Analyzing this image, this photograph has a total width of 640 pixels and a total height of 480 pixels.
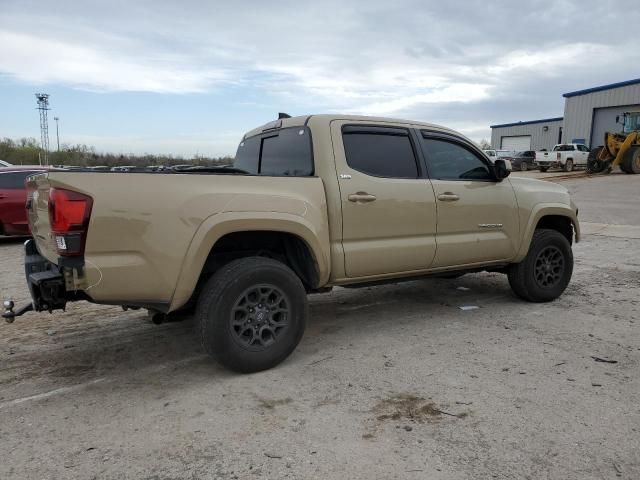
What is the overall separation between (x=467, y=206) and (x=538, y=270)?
138cm

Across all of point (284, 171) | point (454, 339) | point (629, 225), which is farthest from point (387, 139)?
point (629, 225)

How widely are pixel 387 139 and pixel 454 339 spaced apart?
6.16ft

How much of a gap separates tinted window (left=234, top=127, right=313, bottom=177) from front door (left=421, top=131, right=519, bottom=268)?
1.22 metres

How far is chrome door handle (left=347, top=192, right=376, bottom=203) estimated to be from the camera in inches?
163

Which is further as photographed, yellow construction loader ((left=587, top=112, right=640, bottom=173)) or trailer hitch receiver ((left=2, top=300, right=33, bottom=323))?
yellow construction loader ((left=587, top=112, right=640, bottom=173))

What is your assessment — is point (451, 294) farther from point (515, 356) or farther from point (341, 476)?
point (341, 476)

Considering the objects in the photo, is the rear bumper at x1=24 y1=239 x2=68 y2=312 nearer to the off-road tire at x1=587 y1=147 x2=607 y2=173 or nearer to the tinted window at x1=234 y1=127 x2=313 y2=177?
the tinted window at x1=234 y1=127 x2=313 y2=177

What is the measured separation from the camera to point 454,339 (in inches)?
179

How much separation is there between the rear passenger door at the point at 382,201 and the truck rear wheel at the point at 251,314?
65 centimetres

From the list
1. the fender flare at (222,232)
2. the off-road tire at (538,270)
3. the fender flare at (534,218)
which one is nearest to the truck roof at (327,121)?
the fender flare at (222,232)

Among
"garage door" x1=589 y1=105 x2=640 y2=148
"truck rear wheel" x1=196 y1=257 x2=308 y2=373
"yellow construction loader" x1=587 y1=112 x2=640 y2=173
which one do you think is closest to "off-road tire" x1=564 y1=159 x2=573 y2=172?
"yellow construction loader" x1=587 y1=112 x2=640 y2=173

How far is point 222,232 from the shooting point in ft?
11.5

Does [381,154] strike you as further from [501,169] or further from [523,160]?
[523,160]

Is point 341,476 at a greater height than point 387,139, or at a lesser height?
lesser
